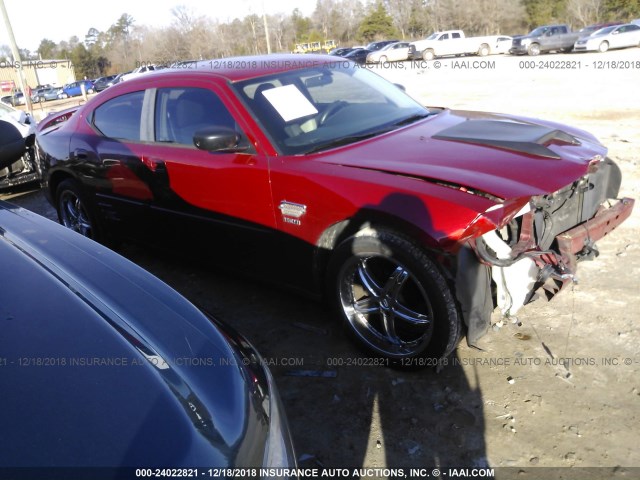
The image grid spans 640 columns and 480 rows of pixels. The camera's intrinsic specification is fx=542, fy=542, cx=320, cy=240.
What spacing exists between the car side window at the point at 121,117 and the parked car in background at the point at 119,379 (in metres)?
2.21

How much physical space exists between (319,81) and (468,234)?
195 cm

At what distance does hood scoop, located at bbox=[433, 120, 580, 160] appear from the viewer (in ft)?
10.0

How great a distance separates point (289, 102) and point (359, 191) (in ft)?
3.35

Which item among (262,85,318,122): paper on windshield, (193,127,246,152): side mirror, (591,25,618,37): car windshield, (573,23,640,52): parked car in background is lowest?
(573,23,640,52): parked car in background

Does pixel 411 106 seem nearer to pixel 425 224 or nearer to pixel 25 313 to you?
pixel 425 224

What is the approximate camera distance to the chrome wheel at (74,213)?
16.3 ft

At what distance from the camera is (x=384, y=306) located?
3.02m

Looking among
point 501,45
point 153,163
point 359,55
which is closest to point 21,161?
point 153,163

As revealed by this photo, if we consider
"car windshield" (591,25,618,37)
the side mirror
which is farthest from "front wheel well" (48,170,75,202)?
"car windshield" (591,25,618,37)

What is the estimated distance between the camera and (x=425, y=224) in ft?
8.46

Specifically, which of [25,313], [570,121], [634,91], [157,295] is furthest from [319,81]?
[634,91]

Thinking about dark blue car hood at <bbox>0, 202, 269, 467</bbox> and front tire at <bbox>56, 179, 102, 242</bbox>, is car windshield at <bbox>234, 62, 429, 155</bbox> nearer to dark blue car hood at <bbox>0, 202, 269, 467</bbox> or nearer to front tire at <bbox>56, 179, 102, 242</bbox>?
dark blue car hood at <bbox>0, 202, 269, 467</bbox>

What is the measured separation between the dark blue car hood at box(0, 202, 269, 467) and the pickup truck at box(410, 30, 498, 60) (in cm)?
3545

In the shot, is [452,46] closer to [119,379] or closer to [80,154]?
[80,154]
